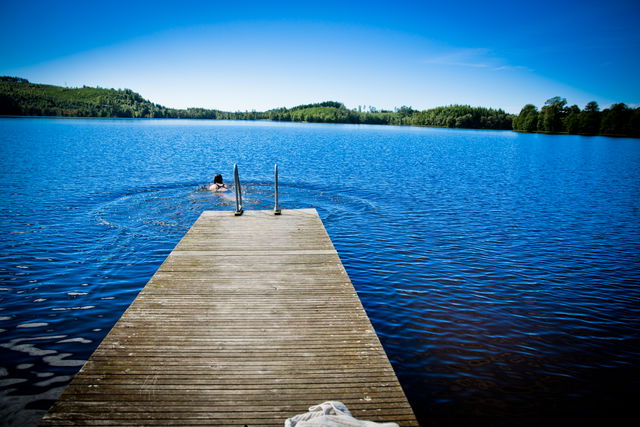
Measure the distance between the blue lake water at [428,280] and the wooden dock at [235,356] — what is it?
1.56 meters

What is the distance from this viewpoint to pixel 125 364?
4707 mm

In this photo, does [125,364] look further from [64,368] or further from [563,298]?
[563,298]

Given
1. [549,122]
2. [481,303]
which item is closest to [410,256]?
[481,303]

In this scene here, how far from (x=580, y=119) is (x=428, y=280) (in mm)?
145319

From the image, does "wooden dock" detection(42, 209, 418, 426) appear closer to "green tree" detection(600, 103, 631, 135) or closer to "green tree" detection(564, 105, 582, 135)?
"green tree" detection(600, 103, 631, 135)

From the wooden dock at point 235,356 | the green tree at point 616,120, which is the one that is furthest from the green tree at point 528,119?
the wooden dock at point 235,356

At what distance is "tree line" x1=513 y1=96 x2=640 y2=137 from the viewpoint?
112062mm

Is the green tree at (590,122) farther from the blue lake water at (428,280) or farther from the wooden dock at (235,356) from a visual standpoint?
the wooden dock at (235,356)

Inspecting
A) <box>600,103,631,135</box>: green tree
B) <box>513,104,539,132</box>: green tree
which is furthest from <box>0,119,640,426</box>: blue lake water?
<box>513,104,539,132</box>: green tree

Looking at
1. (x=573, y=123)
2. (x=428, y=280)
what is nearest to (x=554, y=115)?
(x=573, y=123)

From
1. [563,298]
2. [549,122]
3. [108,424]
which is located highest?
[549,122]

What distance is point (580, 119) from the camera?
120 metres

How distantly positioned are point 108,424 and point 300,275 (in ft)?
15.3

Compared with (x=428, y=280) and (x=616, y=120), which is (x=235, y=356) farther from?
(x=616, y=120)
